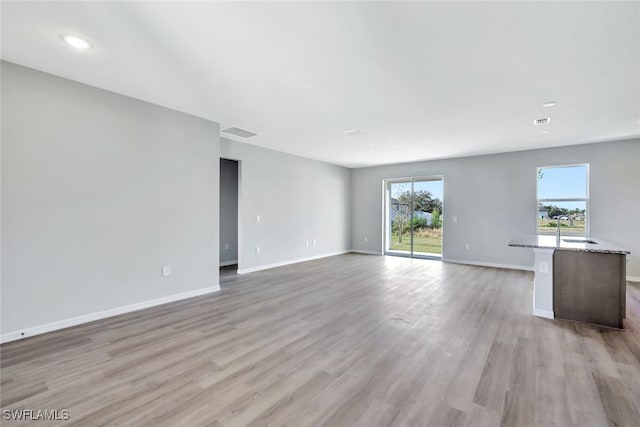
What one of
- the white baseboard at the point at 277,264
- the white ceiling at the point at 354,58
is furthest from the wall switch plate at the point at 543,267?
the white baseboard at the point at 277,264

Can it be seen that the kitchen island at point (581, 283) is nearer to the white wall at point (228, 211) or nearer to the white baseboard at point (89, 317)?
the white baseboard at point (89, 317)

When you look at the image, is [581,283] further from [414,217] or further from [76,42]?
[76,42]

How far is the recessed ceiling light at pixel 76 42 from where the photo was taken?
2249 mm

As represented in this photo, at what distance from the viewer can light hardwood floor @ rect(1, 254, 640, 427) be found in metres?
1.69

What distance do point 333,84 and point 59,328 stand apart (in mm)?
4023

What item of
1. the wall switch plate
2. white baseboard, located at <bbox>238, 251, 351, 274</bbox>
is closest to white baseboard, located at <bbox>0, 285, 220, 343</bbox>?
white baseboard, located at <bbox>238, 251, 351, 274</bbox>

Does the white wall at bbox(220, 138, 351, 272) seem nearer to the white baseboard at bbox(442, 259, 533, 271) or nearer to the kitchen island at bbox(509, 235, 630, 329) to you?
the white baseboard at bbox(442, 259, 533, 271)

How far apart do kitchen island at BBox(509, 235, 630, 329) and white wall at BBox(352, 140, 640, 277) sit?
10.0 feet

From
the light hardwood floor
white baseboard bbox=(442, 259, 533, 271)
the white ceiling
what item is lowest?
the light hardwood floor

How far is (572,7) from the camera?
6.07 feet

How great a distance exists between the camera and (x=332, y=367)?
219 cm

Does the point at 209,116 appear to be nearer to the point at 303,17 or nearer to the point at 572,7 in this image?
the point at 303,17

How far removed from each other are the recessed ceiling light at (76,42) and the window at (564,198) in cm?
772

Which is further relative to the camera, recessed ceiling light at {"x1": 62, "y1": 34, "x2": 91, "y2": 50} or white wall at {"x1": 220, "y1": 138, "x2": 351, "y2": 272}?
white wall at {"x1": 220, "y1": 138, "x2": 351, "y2": 272}
